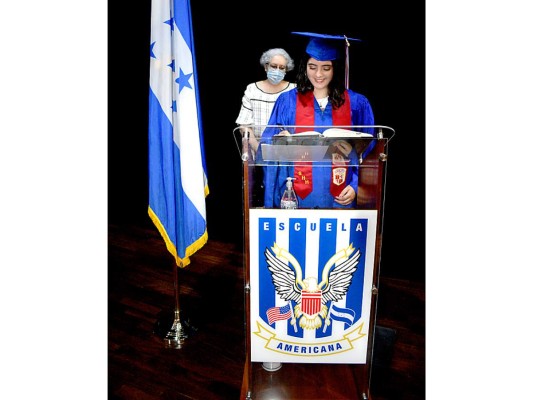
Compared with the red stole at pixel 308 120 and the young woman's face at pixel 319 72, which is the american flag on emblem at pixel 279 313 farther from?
the young woman's face at pixel 319 72

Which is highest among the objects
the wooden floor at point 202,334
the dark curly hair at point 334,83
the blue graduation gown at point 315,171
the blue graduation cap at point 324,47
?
the blue graduation cap at point 324,47

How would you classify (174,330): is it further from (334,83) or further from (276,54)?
(276,54)

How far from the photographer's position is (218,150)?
3.54m

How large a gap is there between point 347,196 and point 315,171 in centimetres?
28

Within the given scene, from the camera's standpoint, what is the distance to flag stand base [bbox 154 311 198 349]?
2459 mm

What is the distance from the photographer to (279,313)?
5.65 feet

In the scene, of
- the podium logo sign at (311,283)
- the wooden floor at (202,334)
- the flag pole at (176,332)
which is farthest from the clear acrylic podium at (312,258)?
the flag pole at (176,332)

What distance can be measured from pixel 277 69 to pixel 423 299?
1.85 meters

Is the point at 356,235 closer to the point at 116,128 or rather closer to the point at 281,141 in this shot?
the point at 281,141

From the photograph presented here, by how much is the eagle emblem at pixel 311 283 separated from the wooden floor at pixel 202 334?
51cm

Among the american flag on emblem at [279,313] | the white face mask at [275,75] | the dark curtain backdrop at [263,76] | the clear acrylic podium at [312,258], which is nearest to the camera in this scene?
the clear acrylic podium at [312,258]

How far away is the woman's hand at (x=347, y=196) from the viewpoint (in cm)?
199

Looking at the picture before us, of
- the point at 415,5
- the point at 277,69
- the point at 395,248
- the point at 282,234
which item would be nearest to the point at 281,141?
the point at 282,234

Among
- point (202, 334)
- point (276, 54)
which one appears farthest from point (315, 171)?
point (202, 334)
